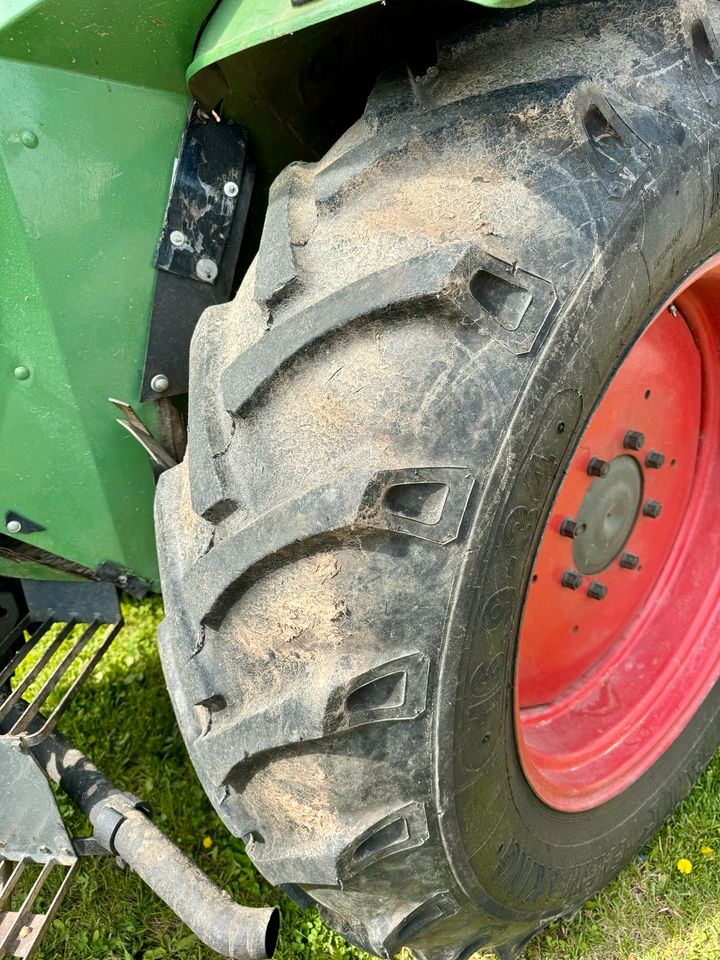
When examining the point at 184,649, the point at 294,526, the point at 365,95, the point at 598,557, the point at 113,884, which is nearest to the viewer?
the point at 294,526

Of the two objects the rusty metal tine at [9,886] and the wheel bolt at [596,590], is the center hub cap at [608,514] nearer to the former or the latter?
the wheel bolt at [596,590]

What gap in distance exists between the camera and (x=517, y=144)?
114 cm

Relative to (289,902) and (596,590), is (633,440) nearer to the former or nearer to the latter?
(596,590)

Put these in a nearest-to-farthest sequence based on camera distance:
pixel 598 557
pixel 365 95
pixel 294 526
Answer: pixel 294 526, pixel 365 95, pixel 598 557

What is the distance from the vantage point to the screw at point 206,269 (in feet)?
4.65

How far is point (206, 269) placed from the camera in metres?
1.42

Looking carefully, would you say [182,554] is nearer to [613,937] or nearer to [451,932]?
[451,932]

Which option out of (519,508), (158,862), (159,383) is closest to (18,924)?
(158,862)

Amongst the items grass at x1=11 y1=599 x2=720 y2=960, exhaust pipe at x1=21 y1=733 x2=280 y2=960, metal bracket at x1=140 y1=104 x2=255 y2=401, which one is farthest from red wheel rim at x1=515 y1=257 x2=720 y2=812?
metal bracket at x1=140 y1=104 x2=255 y2=401

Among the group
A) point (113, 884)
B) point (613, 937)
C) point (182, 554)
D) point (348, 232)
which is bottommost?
point (613, 937)

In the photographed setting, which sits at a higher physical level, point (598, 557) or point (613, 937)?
point (598, 557)

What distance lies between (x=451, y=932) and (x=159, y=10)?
130 centimetres

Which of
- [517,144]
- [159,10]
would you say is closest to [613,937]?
[517,144]

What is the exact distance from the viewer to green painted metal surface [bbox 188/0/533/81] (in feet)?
3.44
